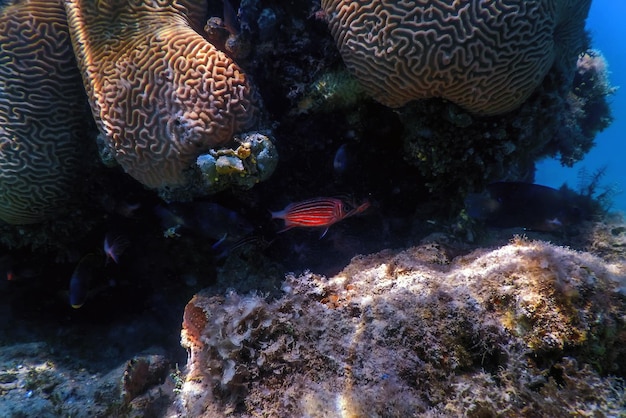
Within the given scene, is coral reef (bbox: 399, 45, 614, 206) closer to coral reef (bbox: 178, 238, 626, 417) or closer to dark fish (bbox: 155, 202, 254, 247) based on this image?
coral reef (bbox: 178, 238, 626, 417)

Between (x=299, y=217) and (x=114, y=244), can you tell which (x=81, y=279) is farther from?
(x=299, y=217)

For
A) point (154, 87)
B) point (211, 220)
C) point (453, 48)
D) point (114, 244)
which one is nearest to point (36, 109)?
point (154, 87)

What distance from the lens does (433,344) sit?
230 cm

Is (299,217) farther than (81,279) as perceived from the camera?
No

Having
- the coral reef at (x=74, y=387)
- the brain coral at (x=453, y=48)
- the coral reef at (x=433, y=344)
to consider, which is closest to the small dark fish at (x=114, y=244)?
the coral reef at (x=74, y=387)

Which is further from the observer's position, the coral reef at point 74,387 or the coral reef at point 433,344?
the coral reef at point 74,387

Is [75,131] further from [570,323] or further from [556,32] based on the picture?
[556,32]

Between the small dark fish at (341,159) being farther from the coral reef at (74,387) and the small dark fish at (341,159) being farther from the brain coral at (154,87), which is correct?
the coral reef at (74,387)

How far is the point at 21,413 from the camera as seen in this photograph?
3562mm

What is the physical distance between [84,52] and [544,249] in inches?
199

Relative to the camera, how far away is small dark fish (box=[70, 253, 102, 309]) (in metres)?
4.42

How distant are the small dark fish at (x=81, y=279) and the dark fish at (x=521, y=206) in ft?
16.0

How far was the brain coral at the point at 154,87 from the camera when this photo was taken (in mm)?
3604

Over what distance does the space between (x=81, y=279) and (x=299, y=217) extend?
316cm
